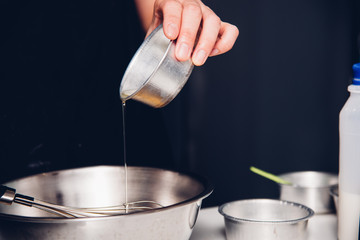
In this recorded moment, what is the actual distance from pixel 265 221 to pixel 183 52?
0.35 metres

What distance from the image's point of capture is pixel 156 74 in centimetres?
80

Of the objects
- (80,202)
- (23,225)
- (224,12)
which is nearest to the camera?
(23,225)

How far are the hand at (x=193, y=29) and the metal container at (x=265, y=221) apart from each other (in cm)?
32

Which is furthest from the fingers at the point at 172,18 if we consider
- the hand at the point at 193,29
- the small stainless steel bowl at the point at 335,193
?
the small stainless steel bowl at the point at 335,193

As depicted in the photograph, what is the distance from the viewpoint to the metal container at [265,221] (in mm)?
833

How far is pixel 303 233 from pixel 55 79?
0.81 meters

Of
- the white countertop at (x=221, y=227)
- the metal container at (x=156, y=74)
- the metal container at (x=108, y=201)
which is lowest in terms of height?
the white countertop at (x=221, y=227)

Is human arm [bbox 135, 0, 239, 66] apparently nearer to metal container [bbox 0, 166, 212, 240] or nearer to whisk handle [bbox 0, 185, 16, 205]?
metal container [bbox 0, 166, 212, 240]

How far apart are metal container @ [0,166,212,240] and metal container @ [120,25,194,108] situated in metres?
0.19

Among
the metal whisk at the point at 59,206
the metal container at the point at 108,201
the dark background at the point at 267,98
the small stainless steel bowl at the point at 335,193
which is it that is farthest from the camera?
the dark background at the point at 267,98

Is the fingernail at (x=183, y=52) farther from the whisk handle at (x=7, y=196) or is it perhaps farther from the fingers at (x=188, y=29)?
the whisk handle at (x=7, y=196)

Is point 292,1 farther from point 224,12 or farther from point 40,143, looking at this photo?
point 40,143

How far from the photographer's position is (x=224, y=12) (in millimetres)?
2482

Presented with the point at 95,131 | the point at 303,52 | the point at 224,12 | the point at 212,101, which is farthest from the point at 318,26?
the point at 95,131
